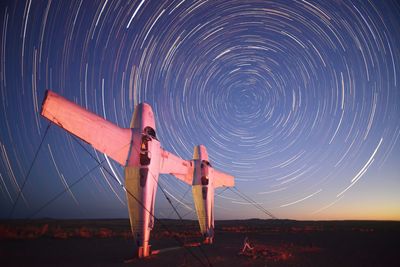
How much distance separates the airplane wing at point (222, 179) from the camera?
1162 inches

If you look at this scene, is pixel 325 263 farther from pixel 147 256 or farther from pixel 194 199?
pixel 194 199

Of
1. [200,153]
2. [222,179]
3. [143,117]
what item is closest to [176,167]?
[200,153]

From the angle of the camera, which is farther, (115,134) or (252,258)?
(252,258)

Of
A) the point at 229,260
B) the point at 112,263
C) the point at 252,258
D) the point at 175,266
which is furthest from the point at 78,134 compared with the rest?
the point at 252,258

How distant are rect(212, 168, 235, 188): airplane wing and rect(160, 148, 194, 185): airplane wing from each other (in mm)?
4936

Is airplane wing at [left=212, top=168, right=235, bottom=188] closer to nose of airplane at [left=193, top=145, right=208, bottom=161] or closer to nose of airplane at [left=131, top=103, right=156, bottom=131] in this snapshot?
nose of airplane at [left=193, top=145, right=208, bottom=161]

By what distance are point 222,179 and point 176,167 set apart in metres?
9.79

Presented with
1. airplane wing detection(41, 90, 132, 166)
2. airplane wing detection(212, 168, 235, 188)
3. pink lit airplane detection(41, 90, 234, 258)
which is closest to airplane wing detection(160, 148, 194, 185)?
pink lit airplane detection(41, 90, 234, 258)

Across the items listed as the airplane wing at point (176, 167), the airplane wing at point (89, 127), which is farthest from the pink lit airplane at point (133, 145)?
the airplane wing at point (176, 167)

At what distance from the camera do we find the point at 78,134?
12867mm

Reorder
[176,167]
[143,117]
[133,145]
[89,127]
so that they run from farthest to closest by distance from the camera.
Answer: [176,167] < [143,117] < [133,145] < [89,127]

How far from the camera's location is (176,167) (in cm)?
2219

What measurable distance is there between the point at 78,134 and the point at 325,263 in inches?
581

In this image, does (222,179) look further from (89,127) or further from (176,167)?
(89,127)
